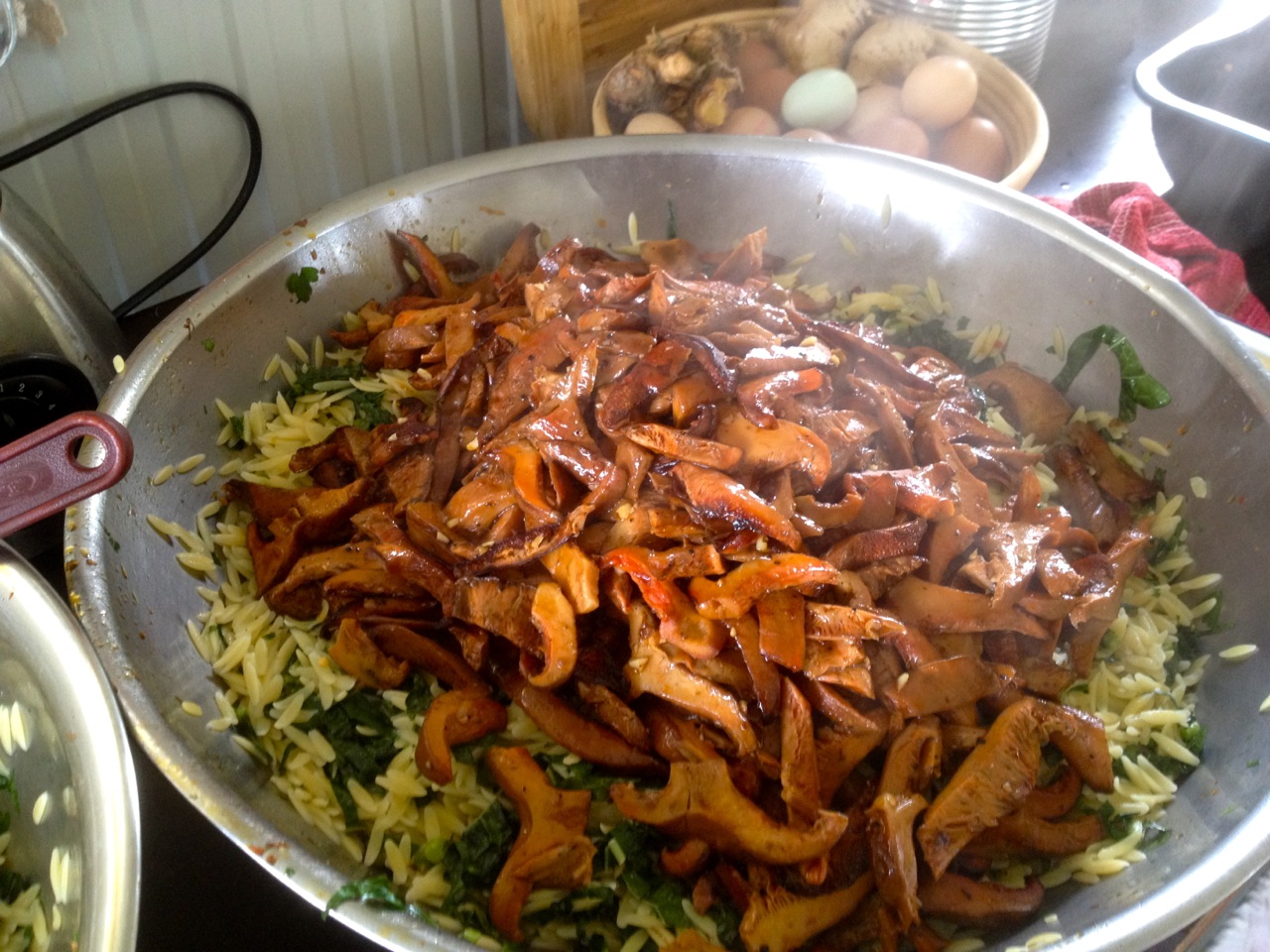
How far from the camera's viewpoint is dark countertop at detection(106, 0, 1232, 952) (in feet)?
6.30

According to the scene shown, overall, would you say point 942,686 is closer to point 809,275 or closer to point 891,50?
point 809,275

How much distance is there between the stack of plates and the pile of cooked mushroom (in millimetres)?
1813

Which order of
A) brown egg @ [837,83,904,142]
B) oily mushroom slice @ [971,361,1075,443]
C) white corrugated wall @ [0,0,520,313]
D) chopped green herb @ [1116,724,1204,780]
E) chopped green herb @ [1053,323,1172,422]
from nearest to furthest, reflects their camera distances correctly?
chopped green herb @ [1116,724,1204,780], chopped green herb @ [1053,323,1172,422], oily mushroom slice @ [971,361,1075,443], white corrugated wall @ [0,0,520,313], brown egg @ [837,83,904,142]

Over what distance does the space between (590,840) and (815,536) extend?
0.79 meters

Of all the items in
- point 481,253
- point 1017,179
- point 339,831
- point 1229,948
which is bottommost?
point 1229,948

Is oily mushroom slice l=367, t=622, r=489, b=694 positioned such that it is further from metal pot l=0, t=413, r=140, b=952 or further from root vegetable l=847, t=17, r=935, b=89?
root vegetable l=847, t=17, r=935, b=89

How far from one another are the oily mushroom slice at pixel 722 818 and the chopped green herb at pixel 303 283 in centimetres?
160

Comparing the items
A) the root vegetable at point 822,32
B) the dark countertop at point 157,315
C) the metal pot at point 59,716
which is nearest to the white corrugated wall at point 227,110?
the dark countertop at point 157,315

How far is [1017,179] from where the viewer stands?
2.77 metres

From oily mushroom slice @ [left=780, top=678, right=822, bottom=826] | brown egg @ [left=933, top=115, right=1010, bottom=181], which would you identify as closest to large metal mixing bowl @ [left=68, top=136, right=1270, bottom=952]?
oily mushroom slice @ [left=780, top=678, right=822, bottom=826]

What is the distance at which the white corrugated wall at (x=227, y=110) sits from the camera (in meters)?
2.64

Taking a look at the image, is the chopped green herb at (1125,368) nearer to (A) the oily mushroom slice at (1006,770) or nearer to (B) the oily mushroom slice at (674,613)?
(A) the oily mushroom slice at (1006,770)

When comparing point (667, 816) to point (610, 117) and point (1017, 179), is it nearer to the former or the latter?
point (1017, 179)

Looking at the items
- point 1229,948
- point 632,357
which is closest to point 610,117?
point 632,357
